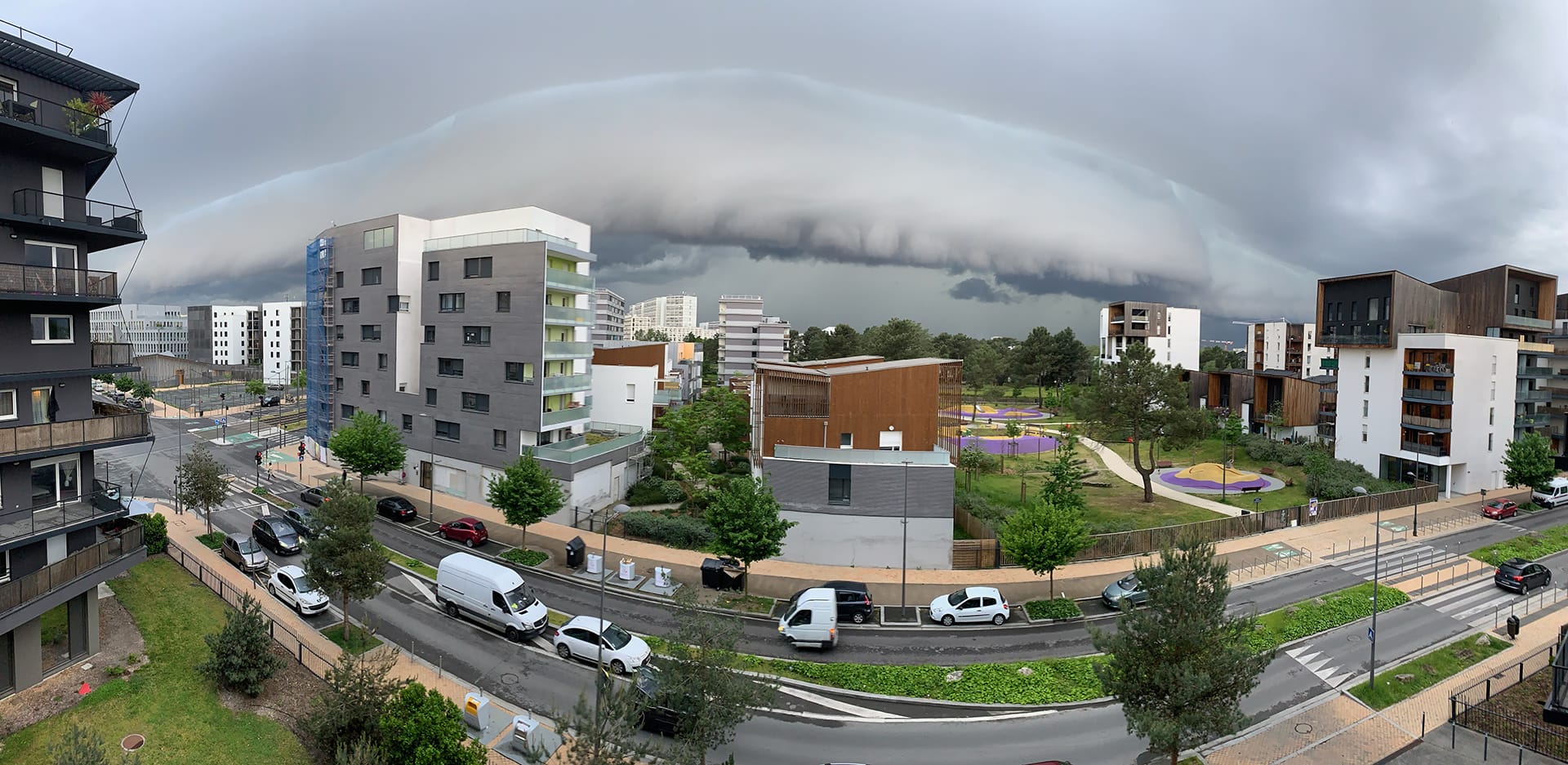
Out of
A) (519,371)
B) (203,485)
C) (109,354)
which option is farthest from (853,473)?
(203,485)

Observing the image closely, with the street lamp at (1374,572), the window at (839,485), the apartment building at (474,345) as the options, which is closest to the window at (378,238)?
the apartment building at (474,345)

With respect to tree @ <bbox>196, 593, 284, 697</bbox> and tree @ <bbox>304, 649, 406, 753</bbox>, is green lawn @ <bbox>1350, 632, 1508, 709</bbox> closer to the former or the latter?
tree @ <bbox>304, 649, 406, 753</bbox>

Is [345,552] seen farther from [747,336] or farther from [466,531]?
[747,336]

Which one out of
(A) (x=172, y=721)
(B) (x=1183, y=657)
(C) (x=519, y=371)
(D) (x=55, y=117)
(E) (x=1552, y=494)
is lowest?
(A) (x=172, y=721)

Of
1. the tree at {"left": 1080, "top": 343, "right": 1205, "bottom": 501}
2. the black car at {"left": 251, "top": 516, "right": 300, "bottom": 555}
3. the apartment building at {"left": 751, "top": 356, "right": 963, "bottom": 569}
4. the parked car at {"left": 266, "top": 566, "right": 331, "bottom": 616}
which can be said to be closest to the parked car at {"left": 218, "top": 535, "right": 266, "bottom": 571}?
the black car at {"left": 251, "top": 516, "right": 300, "bottom": 555}

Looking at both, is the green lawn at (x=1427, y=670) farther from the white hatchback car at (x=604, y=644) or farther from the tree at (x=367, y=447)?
the tree at (x=367, y=447)
